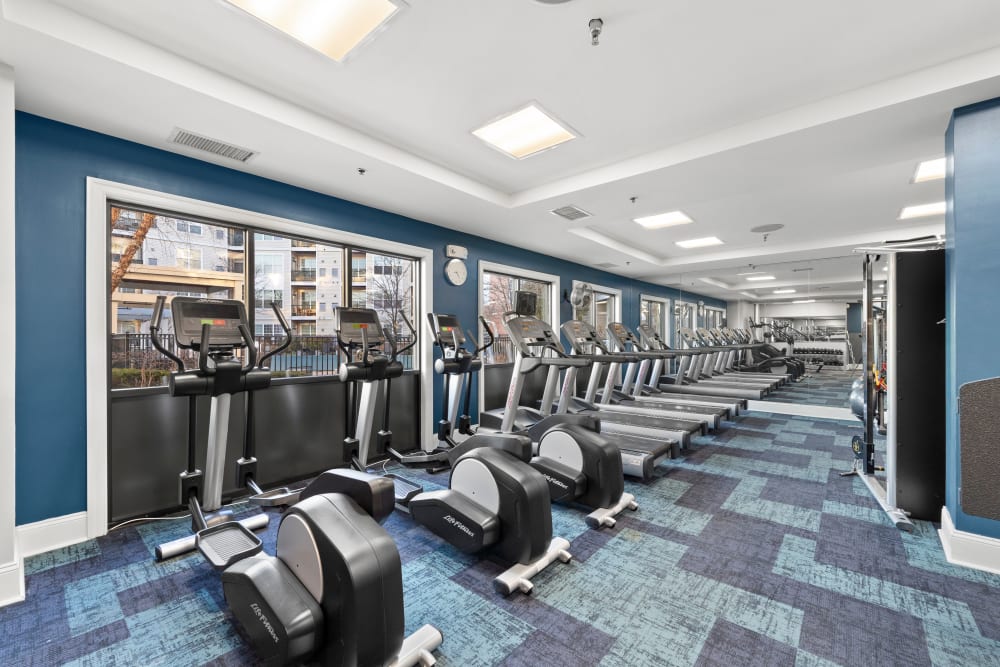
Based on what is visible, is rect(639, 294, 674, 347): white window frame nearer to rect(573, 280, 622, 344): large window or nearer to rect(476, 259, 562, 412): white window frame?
rect(573, 280, 622, 344): large window

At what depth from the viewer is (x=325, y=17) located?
2.10 meters

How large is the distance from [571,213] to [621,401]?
9.92 feet

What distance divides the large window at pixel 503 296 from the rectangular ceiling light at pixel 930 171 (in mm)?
4156

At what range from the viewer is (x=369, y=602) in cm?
145

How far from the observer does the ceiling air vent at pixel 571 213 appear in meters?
4.73

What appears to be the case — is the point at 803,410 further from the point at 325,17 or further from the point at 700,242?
the point at 325,17

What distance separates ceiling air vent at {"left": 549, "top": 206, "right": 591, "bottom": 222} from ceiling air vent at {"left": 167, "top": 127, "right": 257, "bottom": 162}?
3011mm

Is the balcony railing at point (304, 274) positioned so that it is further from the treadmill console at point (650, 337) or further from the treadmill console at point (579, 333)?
the treadmill console at point (650, 337)

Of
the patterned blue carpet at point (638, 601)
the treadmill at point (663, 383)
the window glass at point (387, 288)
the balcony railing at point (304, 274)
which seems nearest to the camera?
the patterned blue carpet at point (638, 601)

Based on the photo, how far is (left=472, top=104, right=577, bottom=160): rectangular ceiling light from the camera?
310 cm

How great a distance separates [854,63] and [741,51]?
721mm

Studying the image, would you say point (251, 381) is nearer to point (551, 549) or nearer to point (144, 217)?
point (144, 217)

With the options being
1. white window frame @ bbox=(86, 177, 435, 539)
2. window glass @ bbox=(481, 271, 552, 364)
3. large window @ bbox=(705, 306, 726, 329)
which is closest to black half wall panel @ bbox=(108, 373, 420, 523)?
white window frame @ bbox=(86, 177, 435, 539)

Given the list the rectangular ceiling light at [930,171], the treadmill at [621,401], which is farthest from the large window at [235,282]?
the rectangular ceiling light at [930,171]
